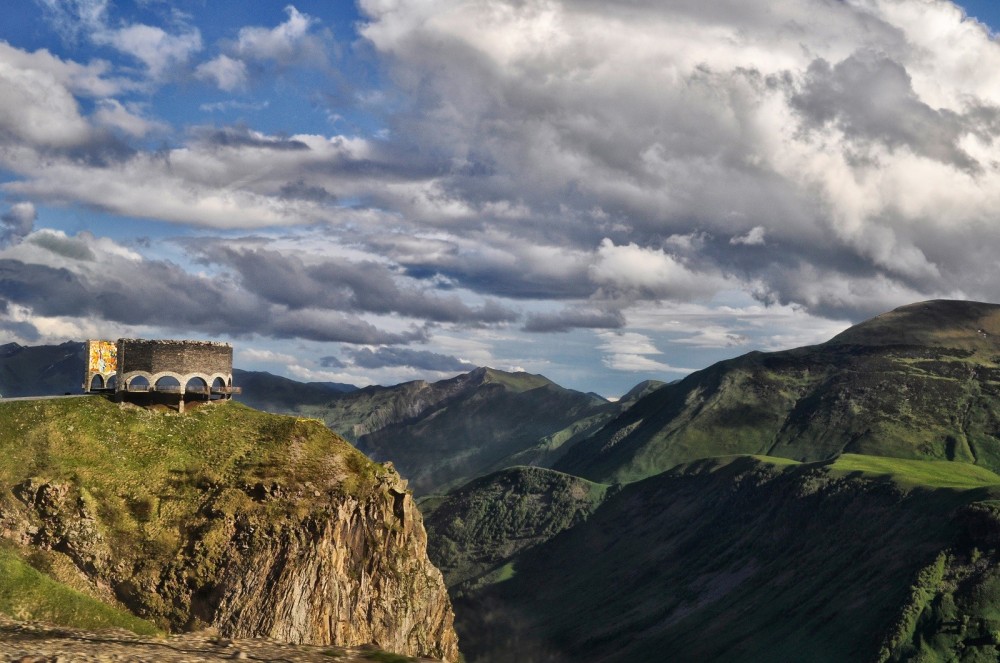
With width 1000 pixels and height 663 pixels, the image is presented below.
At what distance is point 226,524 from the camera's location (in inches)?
3489

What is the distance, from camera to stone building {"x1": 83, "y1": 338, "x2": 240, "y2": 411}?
103 metres

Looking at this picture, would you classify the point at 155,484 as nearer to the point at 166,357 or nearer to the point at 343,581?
the point at 166,357

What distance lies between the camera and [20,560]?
7744 centimetres

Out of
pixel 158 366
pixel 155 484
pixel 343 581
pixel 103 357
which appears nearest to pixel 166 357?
pixel 158 366

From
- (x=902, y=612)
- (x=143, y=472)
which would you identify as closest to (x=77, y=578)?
(x=143, y=472)

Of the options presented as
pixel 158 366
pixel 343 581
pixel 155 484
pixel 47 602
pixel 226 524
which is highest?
pixel 158 366

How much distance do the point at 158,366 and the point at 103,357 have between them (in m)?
8.98

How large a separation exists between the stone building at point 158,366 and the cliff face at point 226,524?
4176mm

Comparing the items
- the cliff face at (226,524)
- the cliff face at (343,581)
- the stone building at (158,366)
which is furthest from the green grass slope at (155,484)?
the stone building at (158,366)

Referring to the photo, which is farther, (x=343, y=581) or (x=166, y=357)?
(x=166, y=357)

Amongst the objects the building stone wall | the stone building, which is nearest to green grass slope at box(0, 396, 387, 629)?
the stone building

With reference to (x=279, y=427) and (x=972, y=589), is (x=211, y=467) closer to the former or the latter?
(x=279, y=427)

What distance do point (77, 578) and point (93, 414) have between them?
20.4 metres

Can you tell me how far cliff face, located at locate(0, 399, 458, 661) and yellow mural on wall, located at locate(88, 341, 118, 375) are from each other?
A: 9.93 meters
